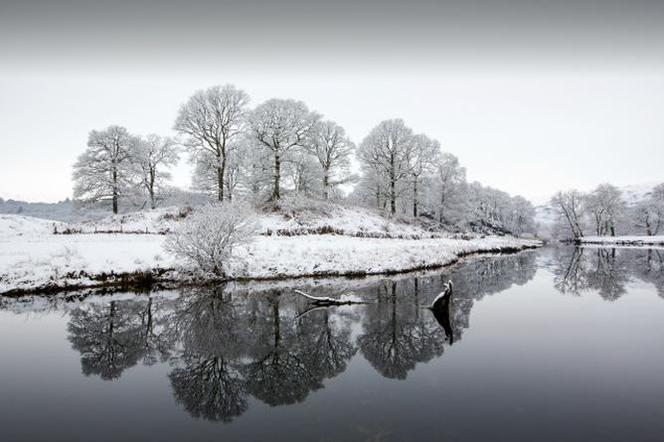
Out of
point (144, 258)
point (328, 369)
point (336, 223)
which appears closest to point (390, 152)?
point (336, 223)

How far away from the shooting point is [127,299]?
14672 millimetres

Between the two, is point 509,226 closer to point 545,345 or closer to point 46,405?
point 545,345

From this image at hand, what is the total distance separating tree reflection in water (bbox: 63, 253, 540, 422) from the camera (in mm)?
7361

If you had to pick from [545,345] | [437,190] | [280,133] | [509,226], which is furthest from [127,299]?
[509,226]

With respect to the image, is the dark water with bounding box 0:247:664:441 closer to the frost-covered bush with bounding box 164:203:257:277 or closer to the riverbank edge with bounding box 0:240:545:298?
the riverbank edge with bounding box 0:240:545:298

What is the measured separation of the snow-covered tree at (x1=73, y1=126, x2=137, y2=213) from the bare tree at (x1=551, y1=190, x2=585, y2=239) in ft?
255

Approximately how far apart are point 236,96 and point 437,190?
33.9 m

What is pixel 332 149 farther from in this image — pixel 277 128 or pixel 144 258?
pixel 144 258

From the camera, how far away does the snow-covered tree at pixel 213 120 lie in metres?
34.2

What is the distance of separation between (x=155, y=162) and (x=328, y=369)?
44.7 metres

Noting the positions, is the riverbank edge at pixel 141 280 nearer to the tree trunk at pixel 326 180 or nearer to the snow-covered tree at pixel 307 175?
the snow-covered tree at pixel 307 175

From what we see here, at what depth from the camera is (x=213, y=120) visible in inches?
1380

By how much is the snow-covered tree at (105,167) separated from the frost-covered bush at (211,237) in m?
26.8

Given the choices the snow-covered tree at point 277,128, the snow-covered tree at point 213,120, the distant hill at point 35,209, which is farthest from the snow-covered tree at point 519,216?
the distant hill at point 35,209
